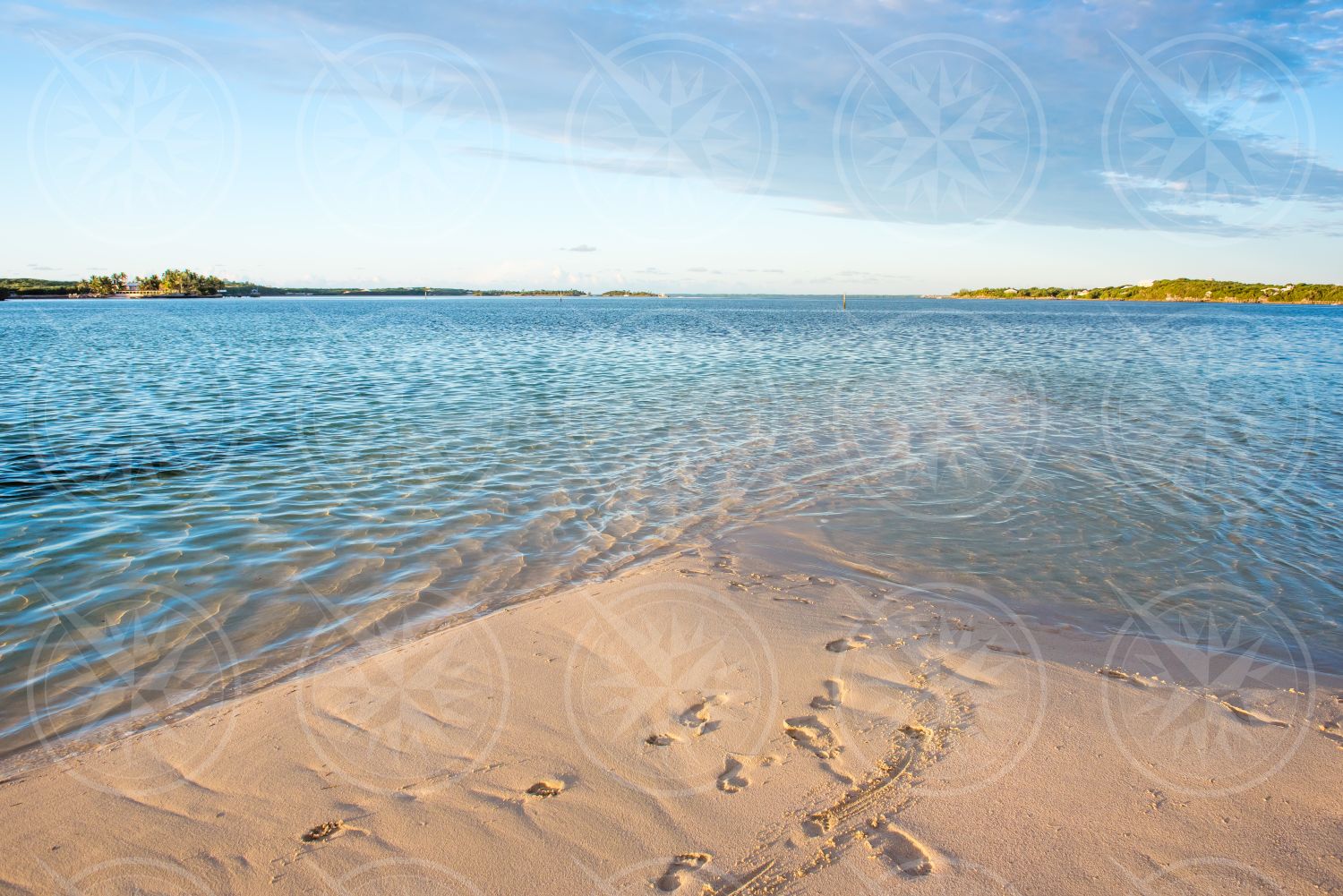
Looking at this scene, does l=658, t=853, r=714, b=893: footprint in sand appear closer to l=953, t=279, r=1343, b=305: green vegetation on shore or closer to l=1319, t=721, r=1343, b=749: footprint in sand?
l=1319, t=721, r=1343, b=749: footprint in sand

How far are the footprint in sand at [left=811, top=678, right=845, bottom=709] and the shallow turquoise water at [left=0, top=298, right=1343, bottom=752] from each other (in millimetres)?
2926

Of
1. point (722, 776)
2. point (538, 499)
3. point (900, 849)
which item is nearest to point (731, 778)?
point (722, 776)

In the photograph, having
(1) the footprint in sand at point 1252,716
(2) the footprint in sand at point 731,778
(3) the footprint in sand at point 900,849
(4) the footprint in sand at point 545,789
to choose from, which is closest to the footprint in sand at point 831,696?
(2) the footprint in sand at point 731,778

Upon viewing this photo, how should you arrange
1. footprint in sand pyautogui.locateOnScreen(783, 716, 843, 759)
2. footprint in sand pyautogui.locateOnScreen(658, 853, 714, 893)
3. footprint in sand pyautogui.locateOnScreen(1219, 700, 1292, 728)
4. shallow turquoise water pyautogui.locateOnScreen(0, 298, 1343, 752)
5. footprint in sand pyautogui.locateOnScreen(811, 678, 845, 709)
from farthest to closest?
shallow turquoise water pyautogui.locateOnScreen(0, 298, 1343, 752) → footprint in sand pyautogui.locateOnScreen(811, 678, 845, 709) → footprint in sand pyautogui.locateOnScreen(1219, 700, 1292, 728) → footprint in sand pyautogui.locateOnScreen(783, 716, 843, 759) → footprint in sand pyautogui.locateOnScreen(658, 853, 714, 893)

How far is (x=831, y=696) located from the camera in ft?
16.3

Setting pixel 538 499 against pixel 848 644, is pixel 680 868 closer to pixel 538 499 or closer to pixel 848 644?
pixel 848 644

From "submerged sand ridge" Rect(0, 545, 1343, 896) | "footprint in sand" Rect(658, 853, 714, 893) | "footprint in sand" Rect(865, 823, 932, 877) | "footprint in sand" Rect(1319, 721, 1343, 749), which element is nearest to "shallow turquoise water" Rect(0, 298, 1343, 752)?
"submerged sand ridge" Rect(0, 545, 1343, 896)

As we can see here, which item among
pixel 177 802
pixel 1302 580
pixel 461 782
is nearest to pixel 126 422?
pixel 177 802

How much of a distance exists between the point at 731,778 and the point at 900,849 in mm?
997

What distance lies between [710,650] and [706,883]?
2444mm

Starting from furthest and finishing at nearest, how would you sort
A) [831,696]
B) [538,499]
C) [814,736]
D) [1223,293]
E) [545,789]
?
[1223,293] → [538,499] → [831,696] → [814,736] → [545,789]

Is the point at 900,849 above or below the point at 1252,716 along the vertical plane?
above

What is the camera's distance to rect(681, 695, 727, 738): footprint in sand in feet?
14.8

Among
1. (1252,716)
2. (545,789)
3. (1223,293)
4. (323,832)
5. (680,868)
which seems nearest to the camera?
(680,868)
